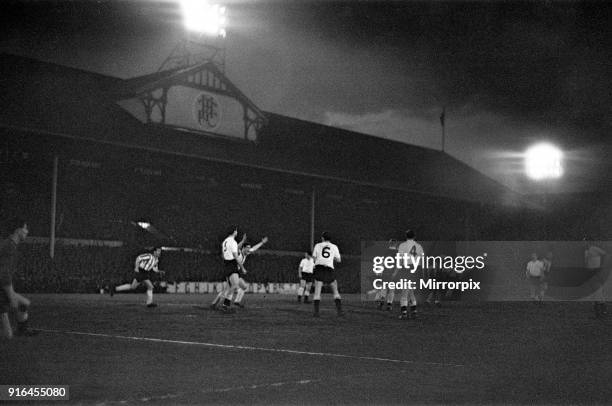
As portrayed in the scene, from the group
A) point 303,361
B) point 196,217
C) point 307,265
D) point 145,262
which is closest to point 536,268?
point 307,265

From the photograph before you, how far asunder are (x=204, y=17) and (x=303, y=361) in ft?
110

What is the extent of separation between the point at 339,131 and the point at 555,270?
15.7m

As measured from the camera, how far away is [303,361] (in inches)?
411

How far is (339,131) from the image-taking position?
51.0 m

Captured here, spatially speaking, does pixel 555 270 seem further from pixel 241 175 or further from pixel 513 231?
pixel 241 175

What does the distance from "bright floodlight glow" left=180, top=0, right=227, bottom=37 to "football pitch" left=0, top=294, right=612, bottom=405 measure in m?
24.6

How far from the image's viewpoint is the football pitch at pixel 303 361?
304 inches

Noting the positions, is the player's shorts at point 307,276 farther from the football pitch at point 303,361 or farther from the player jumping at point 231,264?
the football pitch at point 303,361

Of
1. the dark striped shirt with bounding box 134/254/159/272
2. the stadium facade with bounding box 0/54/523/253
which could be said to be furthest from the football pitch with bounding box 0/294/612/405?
the stadium facade with bounding box 0/54/523/253

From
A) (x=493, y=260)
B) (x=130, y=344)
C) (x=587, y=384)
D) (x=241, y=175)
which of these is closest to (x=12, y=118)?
(x=241, y=175)

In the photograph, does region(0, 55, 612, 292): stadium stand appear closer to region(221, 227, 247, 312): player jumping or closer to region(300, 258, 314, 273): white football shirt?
region(300, 258, 314, 273): white football shirt

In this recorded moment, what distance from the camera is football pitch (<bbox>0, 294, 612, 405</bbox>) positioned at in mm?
7711

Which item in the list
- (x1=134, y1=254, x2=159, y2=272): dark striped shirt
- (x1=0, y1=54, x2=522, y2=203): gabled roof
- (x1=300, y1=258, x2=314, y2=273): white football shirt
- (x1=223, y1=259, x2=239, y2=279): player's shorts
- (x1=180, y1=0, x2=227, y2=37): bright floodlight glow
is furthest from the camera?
(x1=180, y1=0, x2=227, y2=37): bright floodlight glow

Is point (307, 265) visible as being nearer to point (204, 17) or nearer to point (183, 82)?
point (183, 82)
